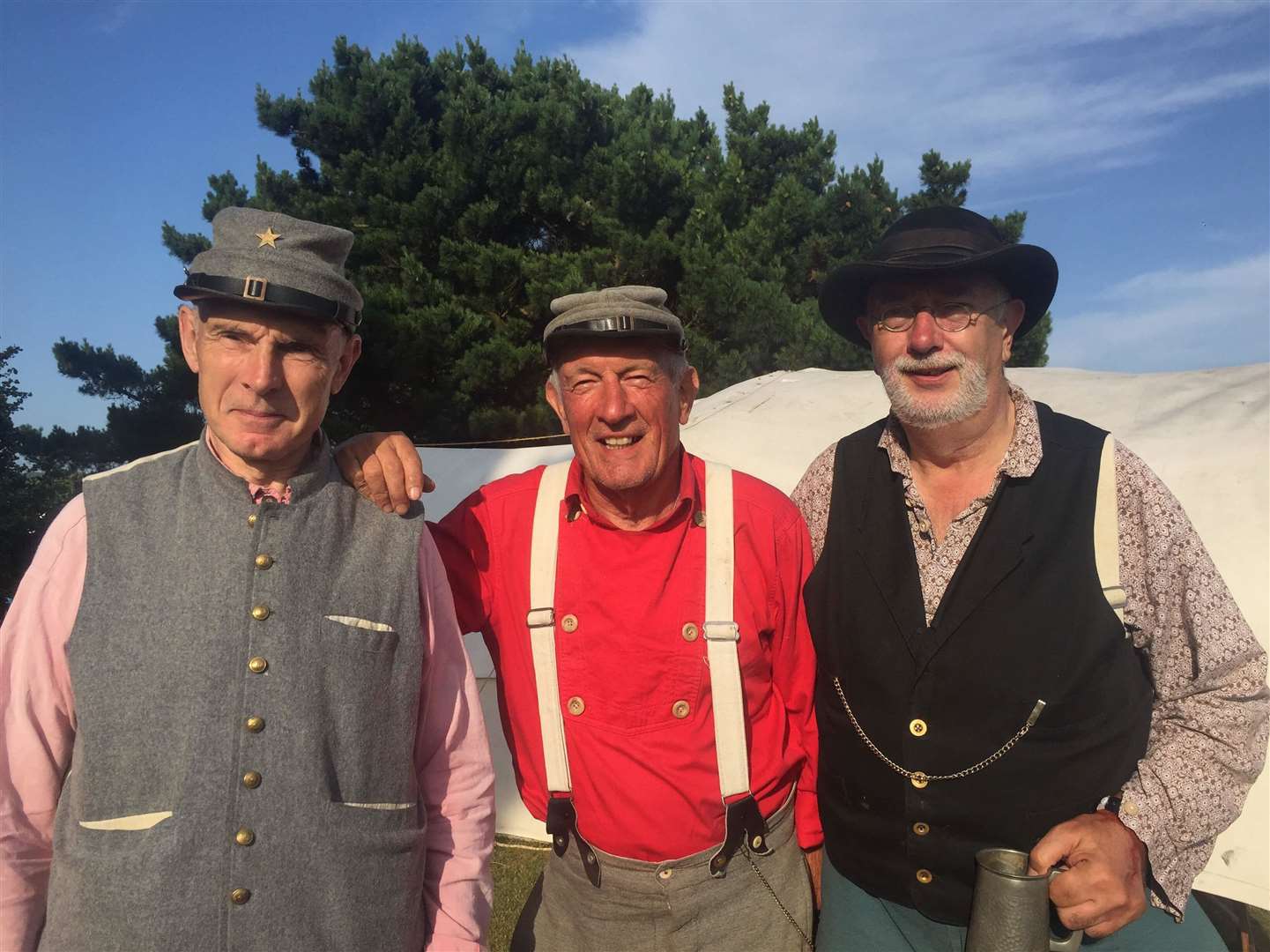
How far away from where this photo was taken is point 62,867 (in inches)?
51.6

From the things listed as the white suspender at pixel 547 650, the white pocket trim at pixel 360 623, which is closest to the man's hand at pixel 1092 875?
the white suspender at pixel 547 650

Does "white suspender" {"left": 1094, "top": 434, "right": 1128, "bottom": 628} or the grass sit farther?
the grass

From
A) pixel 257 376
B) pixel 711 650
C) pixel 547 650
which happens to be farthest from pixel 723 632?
pixel 257 376

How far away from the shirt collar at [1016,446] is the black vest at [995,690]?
0.02 meters

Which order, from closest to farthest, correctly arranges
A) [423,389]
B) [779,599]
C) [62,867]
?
[62,867] < [779,599] < [423,389]

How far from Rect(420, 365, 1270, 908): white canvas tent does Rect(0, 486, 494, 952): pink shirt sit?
8.67 feet

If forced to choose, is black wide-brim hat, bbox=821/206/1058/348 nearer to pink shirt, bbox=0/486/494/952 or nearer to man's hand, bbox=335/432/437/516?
man's hand, bbox=335/432/437/516

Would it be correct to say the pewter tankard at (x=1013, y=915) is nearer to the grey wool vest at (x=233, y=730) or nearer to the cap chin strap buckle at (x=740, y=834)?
the cap chin strap buckle at (x=740, y=834)

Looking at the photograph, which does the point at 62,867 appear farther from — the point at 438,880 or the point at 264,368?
the point at 264,368

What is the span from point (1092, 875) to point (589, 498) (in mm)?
1286

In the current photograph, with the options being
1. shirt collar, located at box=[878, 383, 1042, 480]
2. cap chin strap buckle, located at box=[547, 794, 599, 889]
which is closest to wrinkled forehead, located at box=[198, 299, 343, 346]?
cap chin strap buckle, located at box=[547, 794, 599, 889]

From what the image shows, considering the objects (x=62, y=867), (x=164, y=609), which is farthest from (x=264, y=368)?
(x=62, y=867)

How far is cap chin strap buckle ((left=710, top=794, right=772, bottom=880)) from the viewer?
1924mm

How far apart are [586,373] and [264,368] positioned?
2.69 feet
